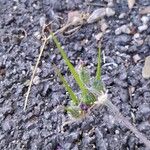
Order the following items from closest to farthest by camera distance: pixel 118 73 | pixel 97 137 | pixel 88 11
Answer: pixel 97 137, pixel 118 73, pixel 88 11

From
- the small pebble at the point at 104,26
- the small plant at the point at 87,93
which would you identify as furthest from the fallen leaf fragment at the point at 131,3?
the small plant at the point at 87,93

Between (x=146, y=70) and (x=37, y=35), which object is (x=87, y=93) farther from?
(x=37, y=35)

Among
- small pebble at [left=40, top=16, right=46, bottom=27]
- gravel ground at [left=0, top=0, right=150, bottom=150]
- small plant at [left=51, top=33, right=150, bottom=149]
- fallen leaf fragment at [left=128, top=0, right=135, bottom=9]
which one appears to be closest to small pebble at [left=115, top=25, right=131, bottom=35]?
gravel ground at [left=0, top=0, right=150, bottom=150]

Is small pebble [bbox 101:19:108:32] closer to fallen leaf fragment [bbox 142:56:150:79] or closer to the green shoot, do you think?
fallen leaf fragment [bbox 142:56:150:79]

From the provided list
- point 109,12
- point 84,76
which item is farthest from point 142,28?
point 84,76

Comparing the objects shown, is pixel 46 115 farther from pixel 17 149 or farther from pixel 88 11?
pixel 88 11

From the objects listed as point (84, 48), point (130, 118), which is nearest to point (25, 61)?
point (84, 48)

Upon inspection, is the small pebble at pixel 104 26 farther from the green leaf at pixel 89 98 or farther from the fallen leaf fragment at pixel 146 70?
the green leaf at pixel 89 98

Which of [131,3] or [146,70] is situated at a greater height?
[131,3]
